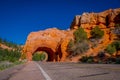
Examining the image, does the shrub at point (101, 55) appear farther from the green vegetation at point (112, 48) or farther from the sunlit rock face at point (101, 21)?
the sunlit rock face at point (101, 21)

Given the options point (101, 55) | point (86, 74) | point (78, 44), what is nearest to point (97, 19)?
point (78, 44)

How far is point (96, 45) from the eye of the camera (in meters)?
59.4

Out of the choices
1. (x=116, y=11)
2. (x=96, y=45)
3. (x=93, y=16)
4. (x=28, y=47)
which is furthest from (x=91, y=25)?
(x=28, y=47)

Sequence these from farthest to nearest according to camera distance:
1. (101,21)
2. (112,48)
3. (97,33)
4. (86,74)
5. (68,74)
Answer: (101,21)
(97,33)
(112,48)
(68,74)
(86,74)

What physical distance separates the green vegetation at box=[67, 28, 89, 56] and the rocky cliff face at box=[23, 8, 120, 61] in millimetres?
1768

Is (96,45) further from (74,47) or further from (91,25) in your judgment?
(91,25)

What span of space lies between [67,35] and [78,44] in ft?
41.9

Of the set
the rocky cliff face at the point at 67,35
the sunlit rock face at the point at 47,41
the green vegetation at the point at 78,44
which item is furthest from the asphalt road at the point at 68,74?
the sunlit rock face at the point at 47,41

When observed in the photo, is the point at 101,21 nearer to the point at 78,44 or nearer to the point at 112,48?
the point at 78,44

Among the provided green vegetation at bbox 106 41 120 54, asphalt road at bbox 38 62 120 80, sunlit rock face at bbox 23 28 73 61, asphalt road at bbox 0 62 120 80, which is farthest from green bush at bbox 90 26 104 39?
asphalt road at bbox 38 62 120 80

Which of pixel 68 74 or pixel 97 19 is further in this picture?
pixel 97 19

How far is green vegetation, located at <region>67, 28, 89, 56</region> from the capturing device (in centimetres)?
5875

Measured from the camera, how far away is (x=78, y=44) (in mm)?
60438

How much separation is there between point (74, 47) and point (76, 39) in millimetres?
3687
